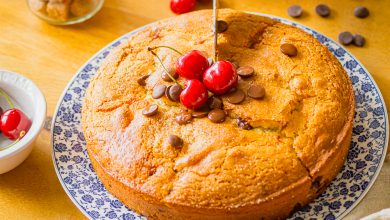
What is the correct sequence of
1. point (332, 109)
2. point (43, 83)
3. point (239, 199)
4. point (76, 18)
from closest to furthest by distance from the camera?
point (239, 199) → point (332, 109) → point (43, 83) → point (76, 18)

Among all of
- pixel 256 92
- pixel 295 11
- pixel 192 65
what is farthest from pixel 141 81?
pixel 295 11

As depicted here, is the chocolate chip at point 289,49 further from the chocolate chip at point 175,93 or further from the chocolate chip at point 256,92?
the chocolate chip at point 175,93

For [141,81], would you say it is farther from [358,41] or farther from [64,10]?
[358,41]

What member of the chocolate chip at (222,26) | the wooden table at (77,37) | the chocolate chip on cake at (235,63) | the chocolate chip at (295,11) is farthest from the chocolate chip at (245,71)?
the chocolate chip at (295,11)

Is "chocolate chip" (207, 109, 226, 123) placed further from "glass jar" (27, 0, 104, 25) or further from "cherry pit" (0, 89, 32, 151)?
"glass jar" (27, 0, 104, 25)

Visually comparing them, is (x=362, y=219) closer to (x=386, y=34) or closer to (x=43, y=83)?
(x=386, y=34)

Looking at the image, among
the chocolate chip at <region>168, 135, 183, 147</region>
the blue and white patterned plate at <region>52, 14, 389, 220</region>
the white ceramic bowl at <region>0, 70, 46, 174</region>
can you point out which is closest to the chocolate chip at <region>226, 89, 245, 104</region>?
the chocolate chip at <region>168, 135, 183, 147</region>

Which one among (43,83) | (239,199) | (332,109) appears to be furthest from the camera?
(43,83)

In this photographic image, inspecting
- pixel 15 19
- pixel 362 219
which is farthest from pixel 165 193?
pixel 15 19
